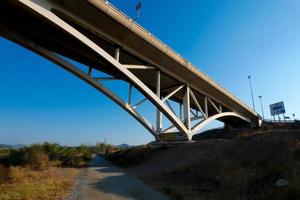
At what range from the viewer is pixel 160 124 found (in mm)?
34094

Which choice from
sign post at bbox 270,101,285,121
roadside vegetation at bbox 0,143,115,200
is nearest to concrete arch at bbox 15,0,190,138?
roadside vegetation at bbox 0,143,115,200

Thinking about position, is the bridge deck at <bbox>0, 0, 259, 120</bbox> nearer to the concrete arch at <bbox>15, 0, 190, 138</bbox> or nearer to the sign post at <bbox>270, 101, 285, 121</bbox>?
the concrete arch at <bbox>15, 0, 190, 138</bbox>

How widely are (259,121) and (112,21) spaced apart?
49.4 m

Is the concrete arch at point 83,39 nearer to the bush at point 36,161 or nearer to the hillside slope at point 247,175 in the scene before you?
the hillside slope at point 247,175

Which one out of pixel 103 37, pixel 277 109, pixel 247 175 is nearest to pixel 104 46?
pixel 103 37

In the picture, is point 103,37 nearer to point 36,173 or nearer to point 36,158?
point 36,158

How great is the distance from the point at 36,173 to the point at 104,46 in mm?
13410

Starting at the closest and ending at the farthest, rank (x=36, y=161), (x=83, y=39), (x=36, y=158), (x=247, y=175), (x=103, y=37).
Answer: (x=247, y=175), (x=83, y=39), (x=36, y=161), (x=36, y=158), (x=103, y=37)

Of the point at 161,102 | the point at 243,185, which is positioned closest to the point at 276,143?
the point at 243,185

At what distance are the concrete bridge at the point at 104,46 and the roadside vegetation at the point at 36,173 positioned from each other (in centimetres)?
912

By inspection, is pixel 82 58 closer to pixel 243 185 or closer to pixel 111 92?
pixel 111 92

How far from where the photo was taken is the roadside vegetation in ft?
36.2

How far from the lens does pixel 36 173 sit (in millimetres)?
19344

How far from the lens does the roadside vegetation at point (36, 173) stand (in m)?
11.0
